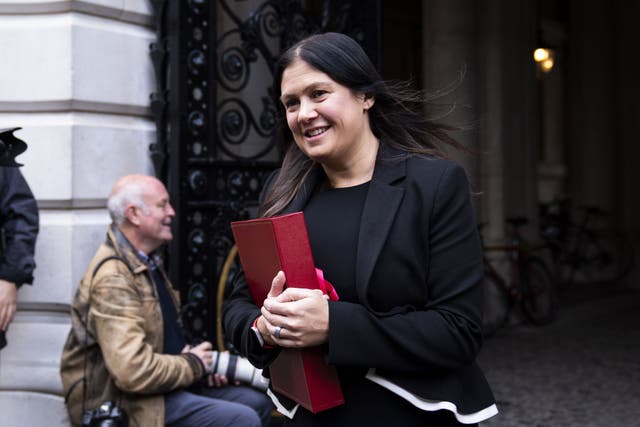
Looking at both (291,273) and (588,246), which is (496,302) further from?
(291,273)

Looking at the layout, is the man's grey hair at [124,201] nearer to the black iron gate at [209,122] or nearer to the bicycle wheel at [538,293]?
the black iron gate at [209,122]

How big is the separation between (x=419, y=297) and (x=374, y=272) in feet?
0.39

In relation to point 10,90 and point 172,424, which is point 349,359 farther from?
point 10,90

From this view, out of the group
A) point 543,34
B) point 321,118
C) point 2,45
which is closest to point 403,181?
point 321,118

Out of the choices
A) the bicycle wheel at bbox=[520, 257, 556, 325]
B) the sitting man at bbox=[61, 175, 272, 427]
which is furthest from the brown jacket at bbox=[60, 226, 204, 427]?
the bicycle wheel at bbox=[520, 257, 556, 325]

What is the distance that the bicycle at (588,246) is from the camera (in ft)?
42.0

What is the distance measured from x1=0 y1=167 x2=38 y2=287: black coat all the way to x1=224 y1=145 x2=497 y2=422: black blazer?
2262 millimetres

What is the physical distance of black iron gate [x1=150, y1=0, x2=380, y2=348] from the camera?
15.5 feet

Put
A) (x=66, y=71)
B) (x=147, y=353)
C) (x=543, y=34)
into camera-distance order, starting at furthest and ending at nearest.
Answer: (x=543, y=34), (x=66, y=71), (x=147, y=353)

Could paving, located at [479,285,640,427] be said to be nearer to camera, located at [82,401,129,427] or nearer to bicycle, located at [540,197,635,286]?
bicycle, located at [540,197,635,286]

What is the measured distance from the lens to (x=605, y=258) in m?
13.0

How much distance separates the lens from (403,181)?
2100 mm

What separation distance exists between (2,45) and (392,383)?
10.7 ft

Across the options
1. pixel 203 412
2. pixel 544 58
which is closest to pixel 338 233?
pixel 203 412
